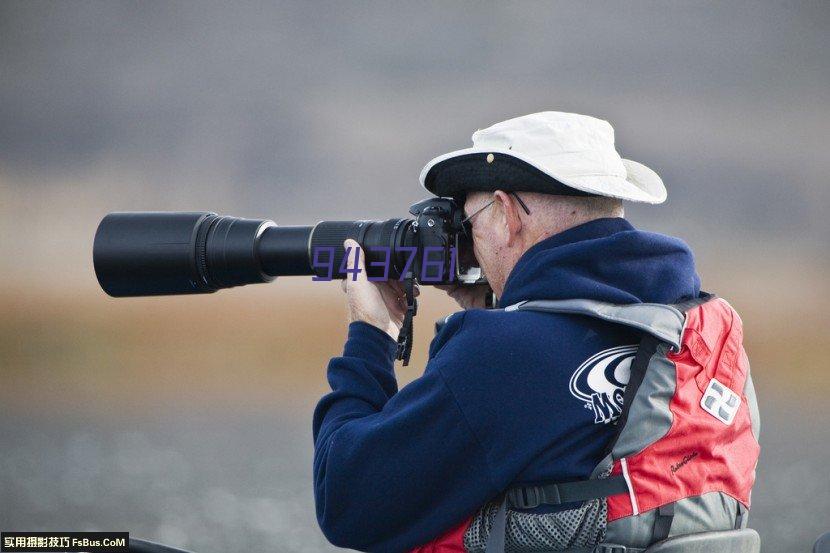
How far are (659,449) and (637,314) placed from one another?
0.19m

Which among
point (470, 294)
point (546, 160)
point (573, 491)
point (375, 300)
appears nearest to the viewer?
point (573, 491)

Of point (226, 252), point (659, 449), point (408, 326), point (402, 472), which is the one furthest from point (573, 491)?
point (226, 252)

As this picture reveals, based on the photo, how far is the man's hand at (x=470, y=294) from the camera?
153 cm

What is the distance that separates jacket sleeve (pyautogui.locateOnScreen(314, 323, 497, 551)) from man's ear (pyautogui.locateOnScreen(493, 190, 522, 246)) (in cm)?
26

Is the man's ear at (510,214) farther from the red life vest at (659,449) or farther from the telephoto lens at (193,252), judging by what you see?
the telephoto lens at (193,252)

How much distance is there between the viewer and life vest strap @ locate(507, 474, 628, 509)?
110 centimetres

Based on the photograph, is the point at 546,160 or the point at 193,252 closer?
the point at 546,160

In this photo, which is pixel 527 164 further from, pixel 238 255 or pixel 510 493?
pixel 238 255

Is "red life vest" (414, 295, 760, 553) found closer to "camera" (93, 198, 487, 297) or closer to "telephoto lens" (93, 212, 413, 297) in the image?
"camera" (93, 198, 487, 297)

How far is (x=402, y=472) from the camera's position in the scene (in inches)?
45.1

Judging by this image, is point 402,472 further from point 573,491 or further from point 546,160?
point 546,160

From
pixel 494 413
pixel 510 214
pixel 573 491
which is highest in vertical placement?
pixel 510 214

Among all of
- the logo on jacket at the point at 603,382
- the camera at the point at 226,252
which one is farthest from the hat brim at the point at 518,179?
the logo on jacket at the point at 603,382

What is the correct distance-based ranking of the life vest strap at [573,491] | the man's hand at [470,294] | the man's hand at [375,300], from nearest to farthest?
the life vest strap at [573,491] < the man's hand at [375,300] < the man's hand at [470,294]
